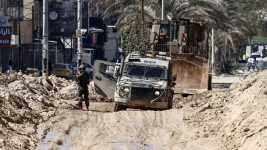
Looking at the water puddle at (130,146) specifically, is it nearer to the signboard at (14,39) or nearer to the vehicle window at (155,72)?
the vehicle window at (155,72)

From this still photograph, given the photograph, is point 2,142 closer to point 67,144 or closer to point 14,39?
point 67,144

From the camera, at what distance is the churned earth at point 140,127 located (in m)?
10.0

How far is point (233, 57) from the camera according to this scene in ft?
198

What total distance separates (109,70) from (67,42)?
127 feet

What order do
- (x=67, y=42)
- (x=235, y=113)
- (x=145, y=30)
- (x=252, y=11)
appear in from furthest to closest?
1. (x=252, y=11)
2. (x=67, y=42)
3. (x=145, y=30)
4. (x=235, y=113)

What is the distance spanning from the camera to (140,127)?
12.6 m

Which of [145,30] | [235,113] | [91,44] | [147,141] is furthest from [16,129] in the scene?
→ [91,44]

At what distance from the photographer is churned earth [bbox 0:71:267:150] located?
1001 centimetres

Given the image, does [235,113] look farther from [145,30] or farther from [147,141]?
[145,30]

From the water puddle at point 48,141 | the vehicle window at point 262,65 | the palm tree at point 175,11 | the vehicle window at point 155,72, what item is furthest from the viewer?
the vehicle window at point 262,65

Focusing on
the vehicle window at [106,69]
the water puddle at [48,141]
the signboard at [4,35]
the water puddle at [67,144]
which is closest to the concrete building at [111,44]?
the signboard at [4,35]

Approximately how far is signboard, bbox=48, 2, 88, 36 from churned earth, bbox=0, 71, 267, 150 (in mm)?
33124

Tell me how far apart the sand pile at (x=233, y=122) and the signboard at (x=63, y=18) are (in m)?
34.5

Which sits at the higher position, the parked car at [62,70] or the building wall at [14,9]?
the building wall at [14,9]
